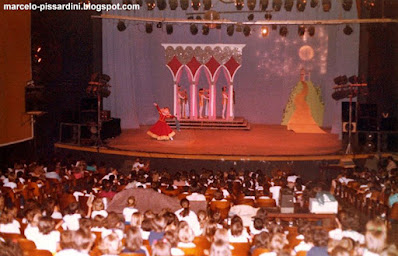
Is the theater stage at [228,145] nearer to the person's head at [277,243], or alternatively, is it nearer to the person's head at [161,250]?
the person's head at [277,243]

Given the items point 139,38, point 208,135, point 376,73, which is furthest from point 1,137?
point 376,73

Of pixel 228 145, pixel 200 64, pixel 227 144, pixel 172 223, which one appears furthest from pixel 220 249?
pixel 200 64

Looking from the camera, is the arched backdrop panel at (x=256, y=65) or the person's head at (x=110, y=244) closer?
the person's head at (x=110, y=244)

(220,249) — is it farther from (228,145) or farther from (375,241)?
(228,145)

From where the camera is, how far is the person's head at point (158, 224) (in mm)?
5586

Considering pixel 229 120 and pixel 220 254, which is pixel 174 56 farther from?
pixel 220 254

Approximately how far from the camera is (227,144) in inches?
585

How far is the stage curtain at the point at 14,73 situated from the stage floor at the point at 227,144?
257 cm

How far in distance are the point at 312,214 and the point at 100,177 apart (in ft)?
14.4

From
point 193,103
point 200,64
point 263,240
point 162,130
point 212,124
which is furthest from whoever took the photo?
point 200,64

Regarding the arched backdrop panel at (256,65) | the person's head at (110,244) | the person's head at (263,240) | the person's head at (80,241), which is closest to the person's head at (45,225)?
the person's head at (80,241)

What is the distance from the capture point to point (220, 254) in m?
4.70

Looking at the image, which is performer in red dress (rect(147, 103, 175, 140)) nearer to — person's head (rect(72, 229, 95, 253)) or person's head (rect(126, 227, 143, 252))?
person's head (rect(126, 227, 143, 252))

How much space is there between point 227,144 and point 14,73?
20.5 feet
